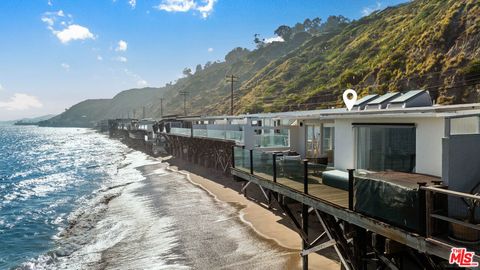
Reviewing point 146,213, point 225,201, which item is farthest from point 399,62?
point 146,213

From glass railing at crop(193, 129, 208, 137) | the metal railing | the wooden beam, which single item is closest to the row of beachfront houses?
the metal railing

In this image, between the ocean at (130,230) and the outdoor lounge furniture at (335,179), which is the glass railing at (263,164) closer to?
the ocean at (130,230)

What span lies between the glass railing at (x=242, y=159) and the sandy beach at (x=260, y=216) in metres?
3.15

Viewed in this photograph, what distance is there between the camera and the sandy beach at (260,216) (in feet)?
47.0

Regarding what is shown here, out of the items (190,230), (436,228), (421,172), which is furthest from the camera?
(190,230)

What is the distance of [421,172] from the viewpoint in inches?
446

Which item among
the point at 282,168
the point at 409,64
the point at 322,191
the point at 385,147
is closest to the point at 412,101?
the point at 385,147

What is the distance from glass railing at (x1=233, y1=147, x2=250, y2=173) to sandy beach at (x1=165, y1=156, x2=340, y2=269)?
3148 mm

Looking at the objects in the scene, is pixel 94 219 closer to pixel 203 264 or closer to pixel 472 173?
pixel 203 264

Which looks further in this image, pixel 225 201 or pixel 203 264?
pixel 225 201

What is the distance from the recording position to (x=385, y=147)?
1270 centimetres

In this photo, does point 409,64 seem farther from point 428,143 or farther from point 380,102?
point 428,143

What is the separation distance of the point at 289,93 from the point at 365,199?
90.3 meters

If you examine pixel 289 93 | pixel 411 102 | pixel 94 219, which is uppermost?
pixel 289 93
